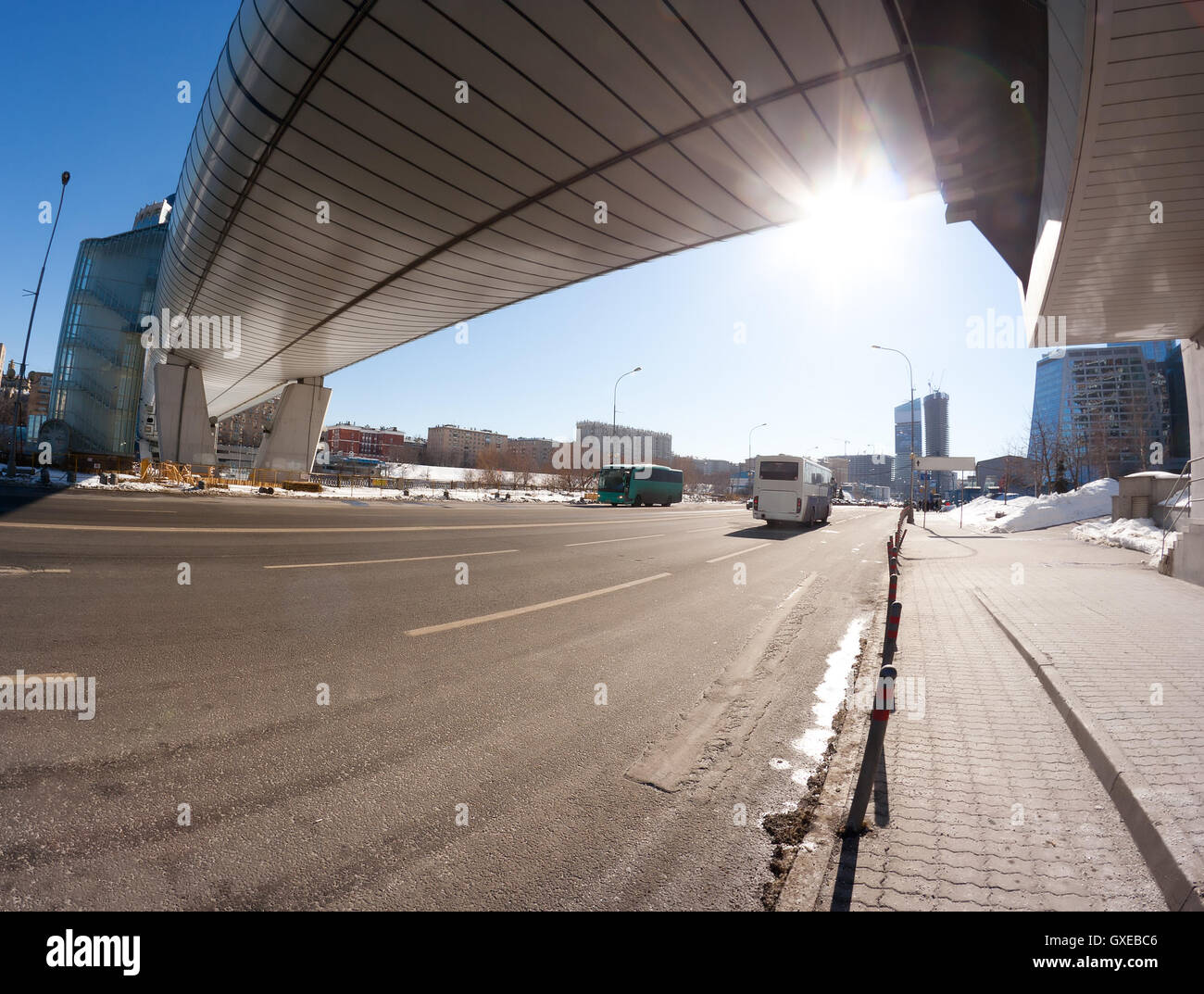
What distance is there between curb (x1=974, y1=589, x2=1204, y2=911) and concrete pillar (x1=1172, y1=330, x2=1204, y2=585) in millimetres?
9093

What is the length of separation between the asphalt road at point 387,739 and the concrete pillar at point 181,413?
37.3 metres

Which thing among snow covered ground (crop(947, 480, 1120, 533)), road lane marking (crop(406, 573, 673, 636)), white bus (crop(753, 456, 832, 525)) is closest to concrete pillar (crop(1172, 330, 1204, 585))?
road lane marking (crop(406, 573, 673, 636))

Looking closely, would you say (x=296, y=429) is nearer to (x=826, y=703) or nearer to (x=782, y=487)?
(x=782, y=487)

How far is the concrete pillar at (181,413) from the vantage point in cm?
3728

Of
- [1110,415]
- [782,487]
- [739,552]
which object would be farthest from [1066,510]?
[1110,415]

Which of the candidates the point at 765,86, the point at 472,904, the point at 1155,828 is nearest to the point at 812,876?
the point at 472,904

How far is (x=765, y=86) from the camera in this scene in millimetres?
8438

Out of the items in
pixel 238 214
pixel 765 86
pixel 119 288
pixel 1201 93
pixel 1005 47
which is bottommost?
pixel 1201 93

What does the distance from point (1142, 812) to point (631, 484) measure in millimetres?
39688

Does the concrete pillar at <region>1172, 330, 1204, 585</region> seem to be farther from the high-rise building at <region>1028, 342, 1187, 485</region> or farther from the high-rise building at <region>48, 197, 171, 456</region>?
the high-rise building at <region>48, 197, 171, 456</region>

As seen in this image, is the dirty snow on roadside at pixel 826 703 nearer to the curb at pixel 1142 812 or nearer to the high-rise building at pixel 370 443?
the curb at pixel 1142 812

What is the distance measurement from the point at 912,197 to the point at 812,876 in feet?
41.9

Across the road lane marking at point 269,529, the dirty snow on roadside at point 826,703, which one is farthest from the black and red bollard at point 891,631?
the road lane marking at point 269,529

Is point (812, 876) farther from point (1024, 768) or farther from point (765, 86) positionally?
point (765, 86)
